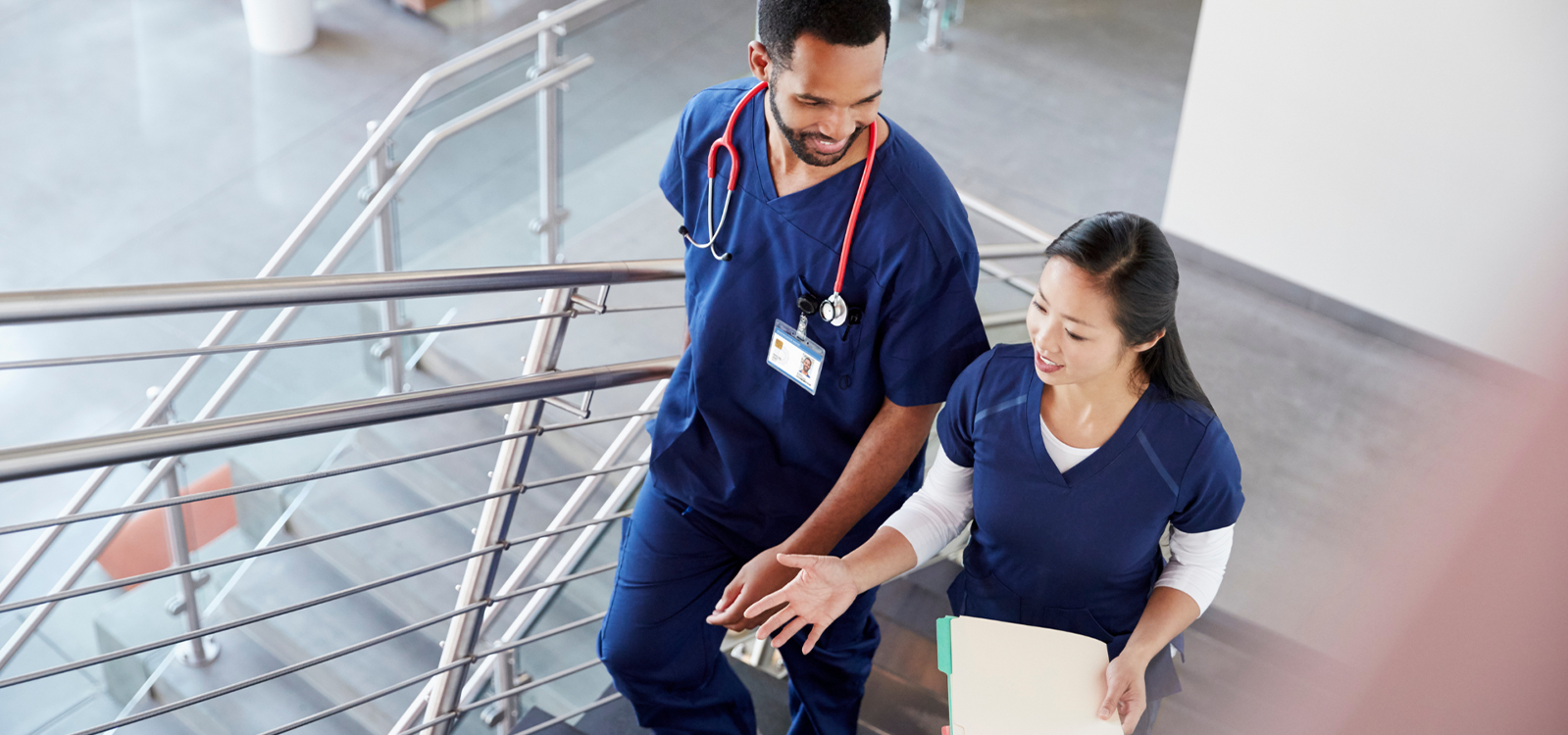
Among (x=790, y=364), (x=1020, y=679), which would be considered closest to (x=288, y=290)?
(x=790, y=364)

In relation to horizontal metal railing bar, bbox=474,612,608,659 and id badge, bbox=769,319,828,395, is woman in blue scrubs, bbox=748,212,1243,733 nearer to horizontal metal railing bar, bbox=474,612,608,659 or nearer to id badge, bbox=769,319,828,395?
id badge, bbox=769,319,828,395

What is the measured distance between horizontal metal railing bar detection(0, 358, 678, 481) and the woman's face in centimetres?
71

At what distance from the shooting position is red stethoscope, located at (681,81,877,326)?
5.30ft

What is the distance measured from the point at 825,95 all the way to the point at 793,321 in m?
0.35

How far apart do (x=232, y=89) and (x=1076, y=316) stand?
5.29 m

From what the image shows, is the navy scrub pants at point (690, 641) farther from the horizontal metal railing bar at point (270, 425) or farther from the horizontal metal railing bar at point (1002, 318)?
the horizontal metal railing bar at point (1002, 318)

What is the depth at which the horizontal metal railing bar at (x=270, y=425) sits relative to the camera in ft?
4.23

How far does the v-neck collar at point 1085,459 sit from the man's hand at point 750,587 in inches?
15.4

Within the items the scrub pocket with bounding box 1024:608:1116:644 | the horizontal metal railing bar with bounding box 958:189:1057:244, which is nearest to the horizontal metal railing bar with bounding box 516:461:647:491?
the scrub pocket with bounding box 1024:608:1116:644

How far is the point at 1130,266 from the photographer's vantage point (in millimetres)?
1437

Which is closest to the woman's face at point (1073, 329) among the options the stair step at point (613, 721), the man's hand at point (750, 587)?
the man's hand at point (750, 587)

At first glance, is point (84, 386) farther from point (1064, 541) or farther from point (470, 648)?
point (1064, 541)

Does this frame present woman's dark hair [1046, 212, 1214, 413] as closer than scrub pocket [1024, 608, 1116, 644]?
Yes

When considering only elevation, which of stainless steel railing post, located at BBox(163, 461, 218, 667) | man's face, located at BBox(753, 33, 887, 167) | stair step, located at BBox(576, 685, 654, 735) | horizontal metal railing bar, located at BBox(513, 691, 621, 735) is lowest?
stainless steel railing post, located at BBox(163, 461, 218, 667)
